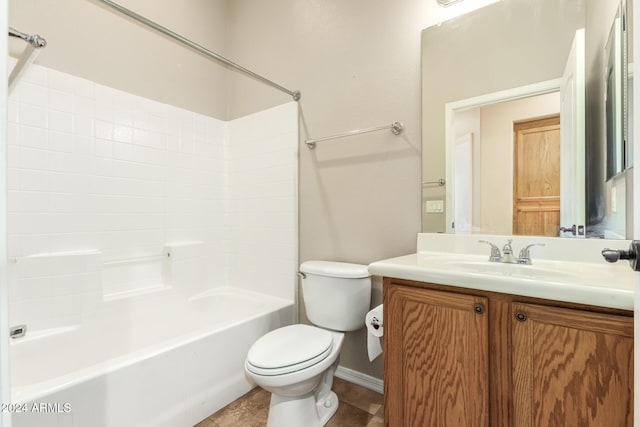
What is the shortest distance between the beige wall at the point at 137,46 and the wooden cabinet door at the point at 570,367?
2.35 metres

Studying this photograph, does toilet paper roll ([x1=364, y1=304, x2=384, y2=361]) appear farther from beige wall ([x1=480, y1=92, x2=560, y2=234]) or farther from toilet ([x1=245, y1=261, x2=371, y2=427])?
beige wall ([x1=480, y1=92, x2=560, y2=234])

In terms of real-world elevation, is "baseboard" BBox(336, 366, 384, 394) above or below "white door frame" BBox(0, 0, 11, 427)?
below

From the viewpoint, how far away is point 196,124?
2270 mm

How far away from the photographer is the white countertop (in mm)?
735

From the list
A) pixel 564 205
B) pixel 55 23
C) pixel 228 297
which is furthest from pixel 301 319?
pixel 55 23

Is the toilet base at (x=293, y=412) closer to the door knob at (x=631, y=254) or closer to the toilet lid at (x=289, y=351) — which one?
the toilet lid at (x=289, y=351)

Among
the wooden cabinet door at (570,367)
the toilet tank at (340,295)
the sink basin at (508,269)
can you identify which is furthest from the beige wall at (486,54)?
the wooden cabinet door at (570,367)

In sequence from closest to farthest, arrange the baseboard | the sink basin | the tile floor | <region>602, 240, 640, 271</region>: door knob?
1. <region>602, 240, 640, 271</region>: door knob
2. the sink basin
3. the tile floor
4. the baseboard

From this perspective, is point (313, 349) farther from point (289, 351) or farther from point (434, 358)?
point (434, 358)

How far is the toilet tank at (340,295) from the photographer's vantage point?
5.22ft

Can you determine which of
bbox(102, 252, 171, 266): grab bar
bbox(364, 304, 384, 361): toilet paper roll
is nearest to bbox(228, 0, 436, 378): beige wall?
bbox(364, 304, 384, 361): toilet paper roll

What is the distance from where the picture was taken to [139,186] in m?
1.93

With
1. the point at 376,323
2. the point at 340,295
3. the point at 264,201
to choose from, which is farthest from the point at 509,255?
the point at 264,201

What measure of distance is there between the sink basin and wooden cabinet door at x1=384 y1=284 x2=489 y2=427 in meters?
0.16
